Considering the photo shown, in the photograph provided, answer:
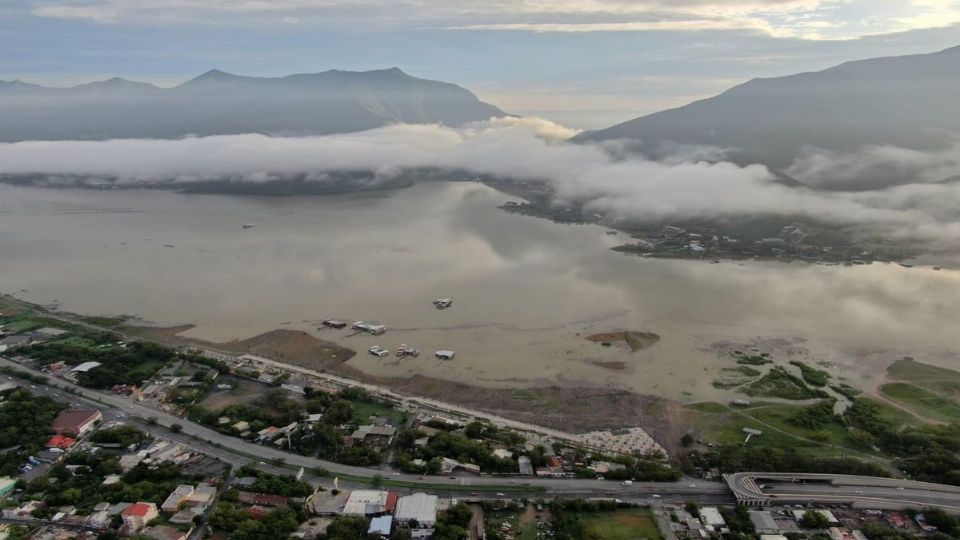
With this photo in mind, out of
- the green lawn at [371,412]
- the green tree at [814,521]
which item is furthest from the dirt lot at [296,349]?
the green tree at [814,521]

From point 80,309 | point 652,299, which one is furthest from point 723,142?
point 80,309

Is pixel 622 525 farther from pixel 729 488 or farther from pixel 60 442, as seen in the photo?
pixel 60 442

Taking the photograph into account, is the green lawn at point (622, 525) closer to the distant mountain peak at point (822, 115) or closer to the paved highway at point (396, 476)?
the paved highway at point (396, 476)

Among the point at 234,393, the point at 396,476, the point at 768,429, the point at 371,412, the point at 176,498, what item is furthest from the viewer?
the point at 234,393

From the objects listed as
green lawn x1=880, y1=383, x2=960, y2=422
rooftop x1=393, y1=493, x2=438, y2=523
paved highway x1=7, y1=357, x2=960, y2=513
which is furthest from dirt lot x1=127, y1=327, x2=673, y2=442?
green lawn x1=880, y1=383, x2=960, y2=422

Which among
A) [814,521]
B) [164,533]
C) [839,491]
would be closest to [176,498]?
[164,533]

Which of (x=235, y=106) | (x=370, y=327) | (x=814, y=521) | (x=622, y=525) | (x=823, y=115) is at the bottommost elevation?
(x=622, y=525)

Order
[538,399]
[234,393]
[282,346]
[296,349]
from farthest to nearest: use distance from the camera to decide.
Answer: [282,346], [296,349], [234,393], [538,399]
